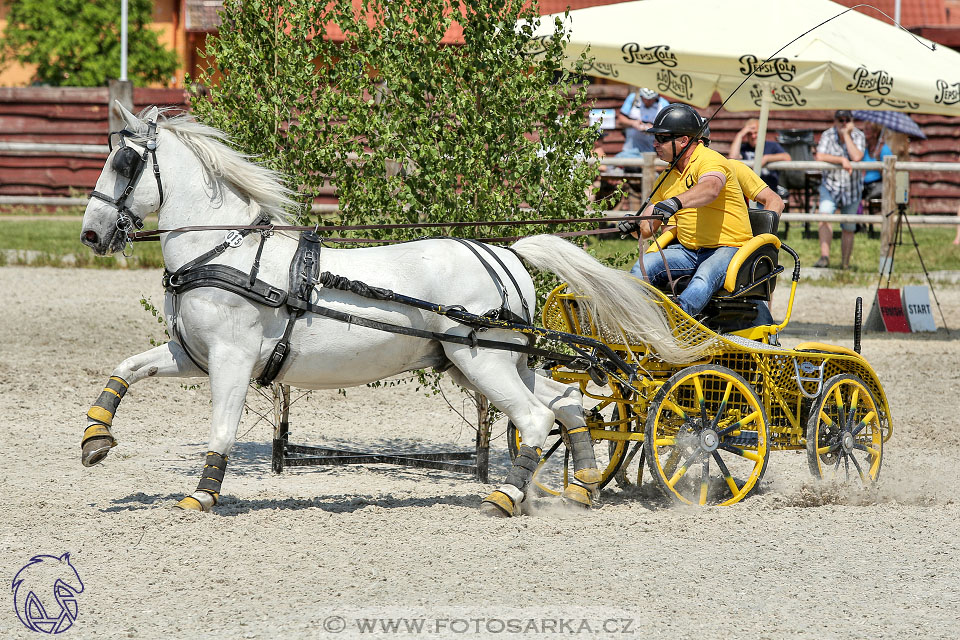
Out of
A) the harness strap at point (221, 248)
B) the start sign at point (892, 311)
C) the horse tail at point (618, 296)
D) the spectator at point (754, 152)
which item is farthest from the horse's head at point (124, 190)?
the spectator at point (754, 152)

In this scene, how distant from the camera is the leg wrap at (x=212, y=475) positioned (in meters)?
5.44

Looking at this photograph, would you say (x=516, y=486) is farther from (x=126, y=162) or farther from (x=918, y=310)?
(x=918, y=310)

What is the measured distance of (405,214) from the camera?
675 cm

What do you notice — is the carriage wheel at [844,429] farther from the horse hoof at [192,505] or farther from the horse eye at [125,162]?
the horse eye at [125,162]

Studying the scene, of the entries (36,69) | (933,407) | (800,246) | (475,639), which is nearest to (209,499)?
(475,639)

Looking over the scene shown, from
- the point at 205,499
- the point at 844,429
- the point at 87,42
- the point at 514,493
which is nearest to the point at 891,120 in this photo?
the point at 844,429

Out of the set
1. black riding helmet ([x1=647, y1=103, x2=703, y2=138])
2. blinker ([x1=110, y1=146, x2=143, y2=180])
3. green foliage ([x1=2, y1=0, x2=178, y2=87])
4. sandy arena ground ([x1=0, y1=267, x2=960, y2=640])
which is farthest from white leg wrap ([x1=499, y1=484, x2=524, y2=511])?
green foliage ([x1=2, y1=0, x2=178, y2=87])

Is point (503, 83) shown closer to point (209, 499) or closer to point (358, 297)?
point (358, 297)

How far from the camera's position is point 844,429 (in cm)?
→ 624

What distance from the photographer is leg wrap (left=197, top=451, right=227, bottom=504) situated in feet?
17.8

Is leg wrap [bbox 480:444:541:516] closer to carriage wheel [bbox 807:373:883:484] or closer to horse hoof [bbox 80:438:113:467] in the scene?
carriage wheel [bbox 807:373:883:484]

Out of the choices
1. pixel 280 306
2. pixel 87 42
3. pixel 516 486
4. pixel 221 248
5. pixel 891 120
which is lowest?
pixel 516 486

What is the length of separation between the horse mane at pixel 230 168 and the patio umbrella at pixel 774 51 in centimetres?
399

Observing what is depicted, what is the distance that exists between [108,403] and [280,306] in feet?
3.03
